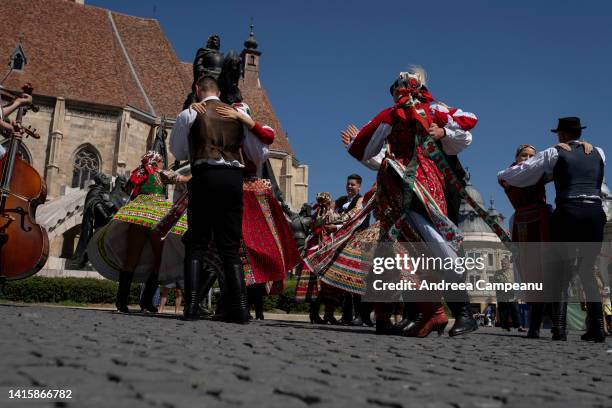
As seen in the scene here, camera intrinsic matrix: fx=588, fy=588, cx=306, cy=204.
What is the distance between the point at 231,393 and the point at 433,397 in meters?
0.64

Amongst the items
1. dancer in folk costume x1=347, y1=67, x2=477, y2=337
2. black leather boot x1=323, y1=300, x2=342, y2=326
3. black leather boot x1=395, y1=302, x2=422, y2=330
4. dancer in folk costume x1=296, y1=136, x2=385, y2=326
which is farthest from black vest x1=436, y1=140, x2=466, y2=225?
black leather boot x1=323, y1=300, x2=342, y2=326

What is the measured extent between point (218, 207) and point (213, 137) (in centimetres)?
59

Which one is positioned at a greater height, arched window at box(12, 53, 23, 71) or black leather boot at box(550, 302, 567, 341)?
arched window at box(12, 53, 23, 71)

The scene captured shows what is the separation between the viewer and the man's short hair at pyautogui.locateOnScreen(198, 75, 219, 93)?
5332 millimetres

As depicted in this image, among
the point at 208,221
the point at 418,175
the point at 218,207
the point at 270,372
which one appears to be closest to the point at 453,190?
the point at 418,175

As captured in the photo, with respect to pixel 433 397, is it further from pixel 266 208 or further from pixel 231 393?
pixel 266 208

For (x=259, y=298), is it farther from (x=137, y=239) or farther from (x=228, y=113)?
(x=228, y=113)

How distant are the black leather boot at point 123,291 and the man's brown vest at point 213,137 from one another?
8.10 ft

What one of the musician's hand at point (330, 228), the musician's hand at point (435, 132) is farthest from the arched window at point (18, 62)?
the musician's hand at point (435, 132)

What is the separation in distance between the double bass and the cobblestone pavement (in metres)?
2.80

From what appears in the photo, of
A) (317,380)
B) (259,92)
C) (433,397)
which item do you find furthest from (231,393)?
(259,92)

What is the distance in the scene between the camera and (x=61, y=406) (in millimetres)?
1518

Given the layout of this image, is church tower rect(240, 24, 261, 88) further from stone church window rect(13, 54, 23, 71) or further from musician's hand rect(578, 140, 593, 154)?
musician's hand rect(578, 140, 593, 154)

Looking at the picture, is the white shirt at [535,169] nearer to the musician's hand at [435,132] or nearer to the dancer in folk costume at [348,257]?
the musician's hand at [435,132]
